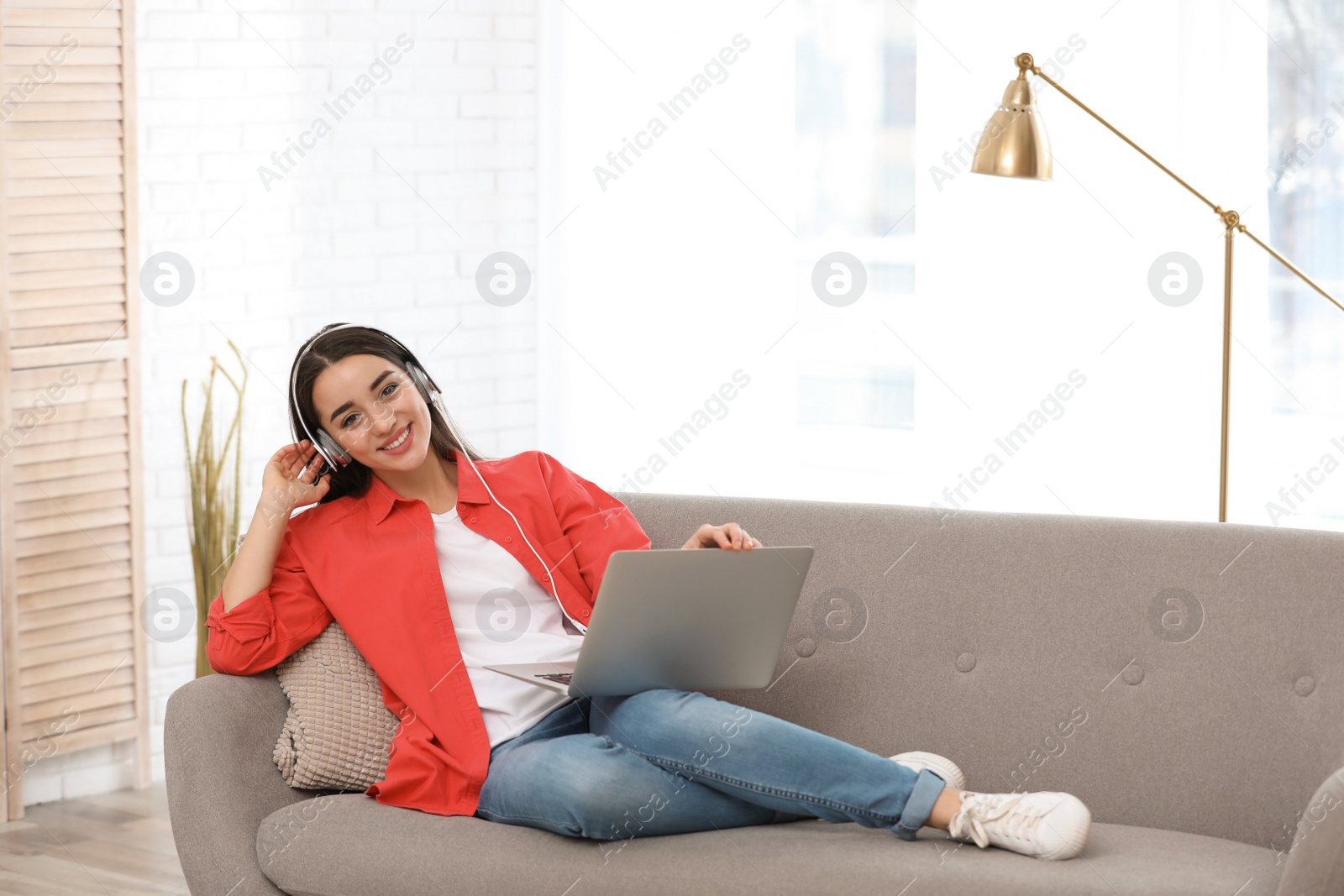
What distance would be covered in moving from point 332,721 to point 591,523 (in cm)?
53

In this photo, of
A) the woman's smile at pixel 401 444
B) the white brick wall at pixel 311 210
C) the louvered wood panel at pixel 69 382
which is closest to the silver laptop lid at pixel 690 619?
the woman's smile at pixel 401 444

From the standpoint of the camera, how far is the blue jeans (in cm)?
203

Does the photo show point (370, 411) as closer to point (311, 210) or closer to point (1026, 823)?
point (1026, 823)

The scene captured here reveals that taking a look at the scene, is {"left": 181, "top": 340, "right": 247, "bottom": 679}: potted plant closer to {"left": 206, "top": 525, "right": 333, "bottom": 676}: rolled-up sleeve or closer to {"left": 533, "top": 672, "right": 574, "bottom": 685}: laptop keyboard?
{"left": 206, "top": 525, "right": 333, "bottom": 676}: rolled-up sleeve

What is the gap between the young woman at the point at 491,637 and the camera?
2.04m

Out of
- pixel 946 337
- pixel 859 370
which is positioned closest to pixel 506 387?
pixel 859 370

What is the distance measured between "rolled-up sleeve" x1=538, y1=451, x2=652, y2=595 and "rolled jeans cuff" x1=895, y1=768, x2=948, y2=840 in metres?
0.65

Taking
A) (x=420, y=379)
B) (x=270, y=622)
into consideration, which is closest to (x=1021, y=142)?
(x=420, y=379)

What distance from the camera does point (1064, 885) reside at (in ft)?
6.07

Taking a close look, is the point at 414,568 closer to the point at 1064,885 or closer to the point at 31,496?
the point at 1064,885

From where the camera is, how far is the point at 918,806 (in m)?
2.01

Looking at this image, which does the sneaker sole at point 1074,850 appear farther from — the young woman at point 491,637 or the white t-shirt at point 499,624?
the white t-shirt at point 499,624

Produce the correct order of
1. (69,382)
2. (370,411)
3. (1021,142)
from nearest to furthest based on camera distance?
(370,411) < (1021,142) < (69,382)

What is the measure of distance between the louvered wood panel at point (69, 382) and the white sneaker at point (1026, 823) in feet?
7.65
